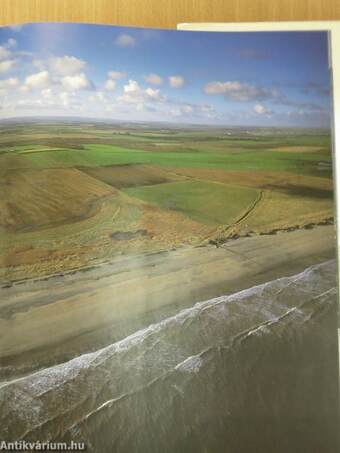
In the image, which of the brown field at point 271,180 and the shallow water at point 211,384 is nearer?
the shallow water at point 211,384

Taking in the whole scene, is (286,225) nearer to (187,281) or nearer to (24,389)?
(187,281)

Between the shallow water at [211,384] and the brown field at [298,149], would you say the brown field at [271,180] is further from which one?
the shallow water at [211,384]

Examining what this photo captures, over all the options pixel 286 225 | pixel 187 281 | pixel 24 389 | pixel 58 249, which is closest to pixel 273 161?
pixel 286 225

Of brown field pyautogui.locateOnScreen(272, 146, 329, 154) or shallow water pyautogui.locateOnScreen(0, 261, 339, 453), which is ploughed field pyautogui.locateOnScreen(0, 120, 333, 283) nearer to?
brown field pyautogui.locateOnScreen(272, 146, 329, 154)

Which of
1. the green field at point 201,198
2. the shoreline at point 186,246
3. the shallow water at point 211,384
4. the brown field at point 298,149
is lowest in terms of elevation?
the shallow water at point 211,384

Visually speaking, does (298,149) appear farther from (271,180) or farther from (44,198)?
(44,198)

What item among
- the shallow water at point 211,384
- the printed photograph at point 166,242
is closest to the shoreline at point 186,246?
the printed photograph at point 166,242

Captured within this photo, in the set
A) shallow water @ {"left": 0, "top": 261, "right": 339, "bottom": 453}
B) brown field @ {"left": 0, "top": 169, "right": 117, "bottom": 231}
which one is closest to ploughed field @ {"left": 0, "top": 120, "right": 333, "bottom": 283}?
brown field @ {"left": 0, "top": 169, "right": 117, "bottom": 231}
